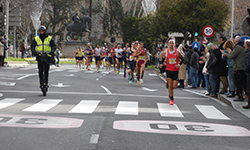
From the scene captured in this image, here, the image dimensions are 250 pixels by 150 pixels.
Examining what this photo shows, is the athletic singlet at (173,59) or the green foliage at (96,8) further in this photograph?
the green foliage at (96,8)

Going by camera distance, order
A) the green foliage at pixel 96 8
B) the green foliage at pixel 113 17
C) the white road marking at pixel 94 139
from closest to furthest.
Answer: the white road marking at pixel 94 139
the green foliage at pixel 113 17
the green foliage at pixel 96 8

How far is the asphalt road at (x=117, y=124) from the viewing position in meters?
6.90

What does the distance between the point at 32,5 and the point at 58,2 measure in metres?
26.9

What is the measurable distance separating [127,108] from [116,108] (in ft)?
0.95

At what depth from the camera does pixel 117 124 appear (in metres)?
8.73

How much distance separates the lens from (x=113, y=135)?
7.51m

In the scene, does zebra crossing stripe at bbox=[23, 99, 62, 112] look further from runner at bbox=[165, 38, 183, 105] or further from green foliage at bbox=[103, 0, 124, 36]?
green foliage at bbox=[103, 0, 124, 36]

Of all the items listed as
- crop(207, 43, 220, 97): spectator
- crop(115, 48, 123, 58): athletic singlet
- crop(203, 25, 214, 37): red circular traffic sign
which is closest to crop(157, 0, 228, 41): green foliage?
crop(115, 48, 123, 58): athletic singlet

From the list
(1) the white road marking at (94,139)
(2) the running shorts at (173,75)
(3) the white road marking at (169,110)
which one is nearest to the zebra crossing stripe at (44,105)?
(3) the white road marking at (169,110)

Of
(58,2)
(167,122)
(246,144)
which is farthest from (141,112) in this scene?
(58,2)

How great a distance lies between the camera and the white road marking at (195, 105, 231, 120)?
1062cm

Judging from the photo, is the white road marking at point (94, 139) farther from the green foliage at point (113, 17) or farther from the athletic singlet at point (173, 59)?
the green foliage at point (113, 17)

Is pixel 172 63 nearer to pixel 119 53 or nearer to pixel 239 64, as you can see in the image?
pixel 239 64

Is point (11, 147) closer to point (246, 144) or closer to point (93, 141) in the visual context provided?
point (93, 141)
